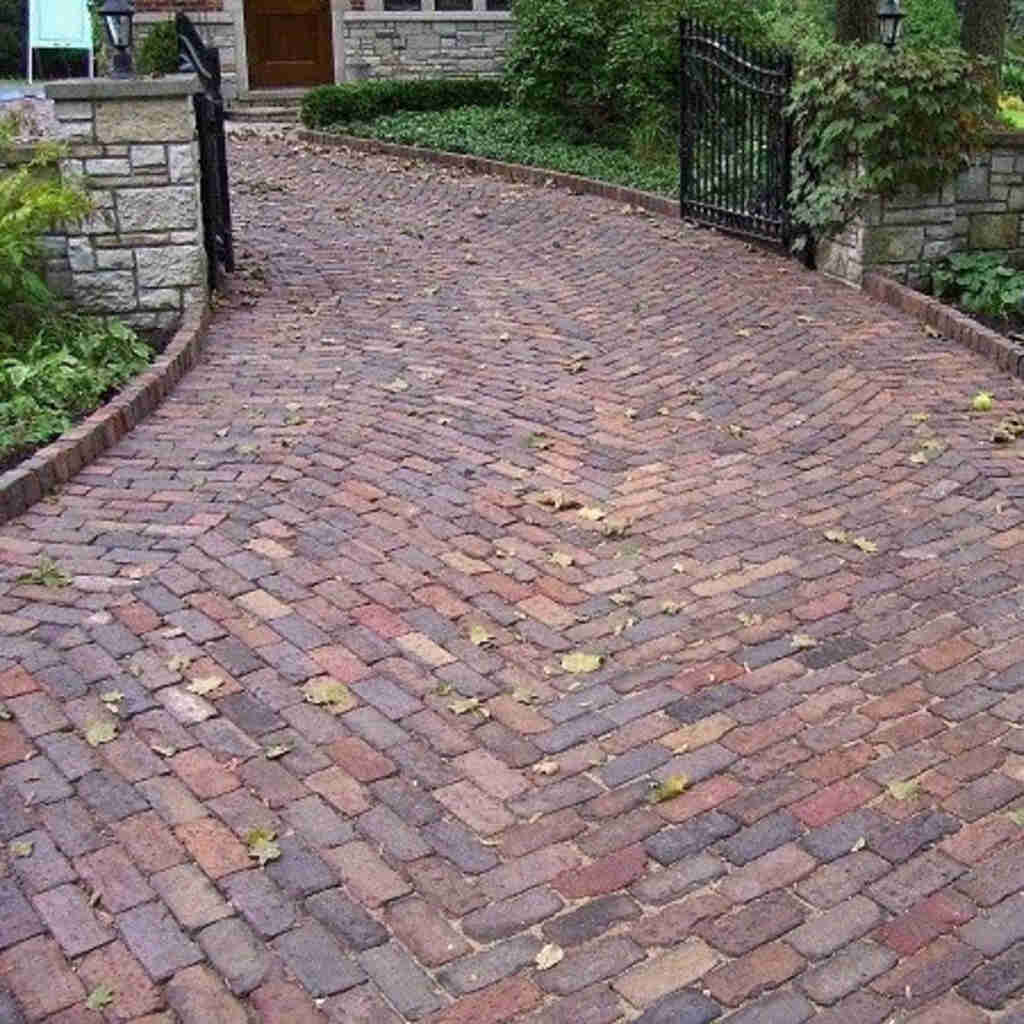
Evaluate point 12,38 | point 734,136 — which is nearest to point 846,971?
point 734,136

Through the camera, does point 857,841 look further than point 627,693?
No

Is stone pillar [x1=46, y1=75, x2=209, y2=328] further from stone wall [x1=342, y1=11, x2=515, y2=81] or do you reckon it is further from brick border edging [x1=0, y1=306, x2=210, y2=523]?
stone wall [x1=342, y1=11, x2=515, y2=81]

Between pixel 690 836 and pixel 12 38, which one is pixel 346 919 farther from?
pixel 12 38

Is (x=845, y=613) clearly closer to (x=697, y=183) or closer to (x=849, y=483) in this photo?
(x=849, y=483)

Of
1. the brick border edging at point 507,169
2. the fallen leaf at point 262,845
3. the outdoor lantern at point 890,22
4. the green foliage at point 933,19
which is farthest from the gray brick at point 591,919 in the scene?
the green foliage at point 933,19

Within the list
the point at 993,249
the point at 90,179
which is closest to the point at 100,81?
the point at 90,179

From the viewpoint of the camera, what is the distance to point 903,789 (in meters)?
3.21

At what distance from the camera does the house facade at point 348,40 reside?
17269mm

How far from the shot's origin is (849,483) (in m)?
5.01

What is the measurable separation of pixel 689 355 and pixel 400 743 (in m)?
3.61

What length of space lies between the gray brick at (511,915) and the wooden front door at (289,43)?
1605 centimetres

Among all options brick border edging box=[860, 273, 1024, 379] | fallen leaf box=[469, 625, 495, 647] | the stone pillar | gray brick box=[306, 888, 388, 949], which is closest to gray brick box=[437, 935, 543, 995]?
gray brick box=[306, 888, 388, 949]

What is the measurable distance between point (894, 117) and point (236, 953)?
235 inches

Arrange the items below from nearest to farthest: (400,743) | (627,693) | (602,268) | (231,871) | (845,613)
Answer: (231,871)
(400,743)
(627,693)
(845,613)
(602,268)
